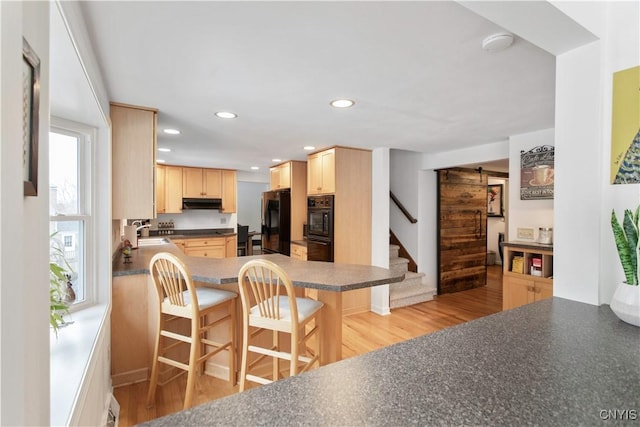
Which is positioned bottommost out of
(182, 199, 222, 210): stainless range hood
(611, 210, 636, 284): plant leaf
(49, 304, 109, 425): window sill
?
(49, 304, 109, 425): window sill

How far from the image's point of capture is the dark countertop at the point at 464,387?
21.2 inches

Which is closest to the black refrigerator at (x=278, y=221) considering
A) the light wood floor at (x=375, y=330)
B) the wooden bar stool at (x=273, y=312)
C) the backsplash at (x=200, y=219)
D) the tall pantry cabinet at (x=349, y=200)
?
the tall pantry cabinet at (x=349, y=200)

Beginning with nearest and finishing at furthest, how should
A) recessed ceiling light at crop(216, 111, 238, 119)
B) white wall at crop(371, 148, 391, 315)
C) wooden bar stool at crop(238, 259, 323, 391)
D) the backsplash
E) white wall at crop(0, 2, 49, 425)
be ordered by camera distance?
white wall at crop(0, 2, 49, 425) → wooden bar stool at crop(238, 259, 323, 391) → recessed ceiling light at crop(216, 111, 238, 119) → white wall at crop(371, 148, 391, 315) → the backsplash

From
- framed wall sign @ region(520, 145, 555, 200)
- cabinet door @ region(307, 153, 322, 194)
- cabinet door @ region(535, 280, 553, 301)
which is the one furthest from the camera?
cabinet door @ region(307, 153, 322, 194)

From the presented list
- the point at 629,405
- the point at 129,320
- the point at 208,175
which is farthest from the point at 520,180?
the point at 208,175

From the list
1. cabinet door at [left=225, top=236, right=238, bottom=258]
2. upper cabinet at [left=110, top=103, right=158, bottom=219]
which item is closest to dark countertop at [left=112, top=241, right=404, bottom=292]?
upper cabinet at [left=110, top=103, right=158, bottom=219]

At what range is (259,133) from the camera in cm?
316

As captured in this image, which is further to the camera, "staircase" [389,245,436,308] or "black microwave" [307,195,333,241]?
"staircase" [389,245,436,308]

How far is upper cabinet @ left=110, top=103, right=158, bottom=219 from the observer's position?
2.21 m

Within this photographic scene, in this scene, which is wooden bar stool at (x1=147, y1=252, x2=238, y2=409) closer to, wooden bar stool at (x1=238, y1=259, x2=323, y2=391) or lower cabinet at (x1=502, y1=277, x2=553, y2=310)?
wooden bar stool at (x1=238, y1=259, x2=323, y2=391)

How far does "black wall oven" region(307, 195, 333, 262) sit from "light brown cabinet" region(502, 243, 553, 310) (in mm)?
1996

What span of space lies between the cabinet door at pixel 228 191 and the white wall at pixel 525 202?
477 cm

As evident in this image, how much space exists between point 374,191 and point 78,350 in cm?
337

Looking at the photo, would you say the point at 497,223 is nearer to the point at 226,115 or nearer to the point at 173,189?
the point at 226,115
